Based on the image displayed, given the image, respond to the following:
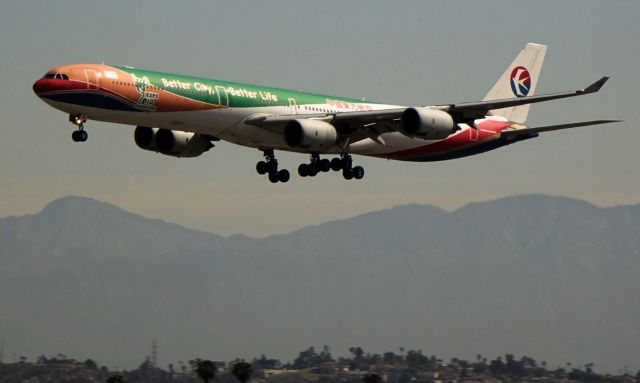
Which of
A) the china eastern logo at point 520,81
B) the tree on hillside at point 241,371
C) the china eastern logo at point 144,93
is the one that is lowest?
the tree on hillside at point 241,371

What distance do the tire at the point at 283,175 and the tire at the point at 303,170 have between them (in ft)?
5.73

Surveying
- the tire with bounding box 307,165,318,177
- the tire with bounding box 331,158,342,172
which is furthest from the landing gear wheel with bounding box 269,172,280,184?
the tire with bounding box 331,158,342,172

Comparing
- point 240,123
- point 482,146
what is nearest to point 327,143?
point 240,123

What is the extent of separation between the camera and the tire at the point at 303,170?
68500 mm

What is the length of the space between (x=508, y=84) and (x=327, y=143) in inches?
825

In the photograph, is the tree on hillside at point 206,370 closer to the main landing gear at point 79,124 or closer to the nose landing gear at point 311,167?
the nose landing gear at point 311,167

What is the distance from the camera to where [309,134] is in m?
63.2

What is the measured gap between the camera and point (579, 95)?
6122cm

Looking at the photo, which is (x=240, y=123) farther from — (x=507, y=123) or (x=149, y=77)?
(x=507, y=123)

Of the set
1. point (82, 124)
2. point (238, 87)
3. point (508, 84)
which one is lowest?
point (82, 124)

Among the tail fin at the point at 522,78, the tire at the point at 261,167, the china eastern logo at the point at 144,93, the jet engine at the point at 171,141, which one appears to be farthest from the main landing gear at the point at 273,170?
the tail fin at the point at 522,78

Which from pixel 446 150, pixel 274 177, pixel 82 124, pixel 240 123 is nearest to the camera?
pixel 82 124

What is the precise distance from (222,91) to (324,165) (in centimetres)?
864

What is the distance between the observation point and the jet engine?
224 feet
